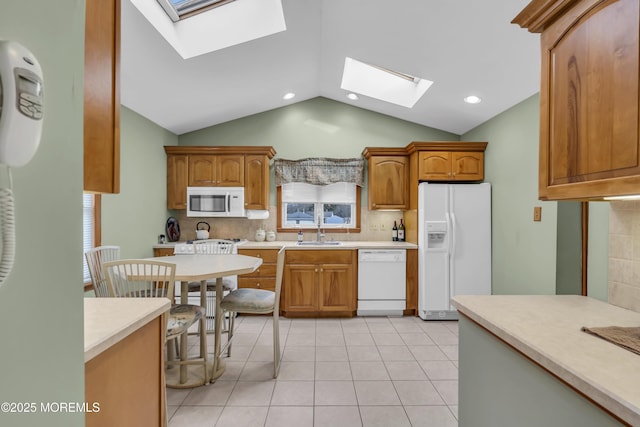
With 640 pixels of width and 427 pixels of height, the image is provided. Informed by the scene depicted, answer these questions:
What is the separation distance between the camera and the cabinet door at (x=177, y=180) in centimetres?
414

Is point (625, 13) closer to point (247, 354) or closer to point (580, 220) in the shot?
point (580, 220)

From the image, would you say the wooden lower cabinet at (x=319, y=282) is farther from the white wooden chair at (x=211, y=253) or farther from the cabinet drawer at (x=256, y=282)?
the white wooden chair at (x=211, y=253)

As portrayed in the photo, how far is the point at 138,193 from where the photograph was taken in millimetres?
3539

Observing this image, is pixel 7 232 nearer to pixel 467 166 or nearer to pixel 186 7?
pixel 186 7

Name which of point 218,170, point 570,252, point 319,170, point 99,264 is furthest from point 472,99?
point 99,264

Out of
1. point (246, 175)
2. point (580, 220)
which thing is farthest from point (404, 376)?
point (246, 175)

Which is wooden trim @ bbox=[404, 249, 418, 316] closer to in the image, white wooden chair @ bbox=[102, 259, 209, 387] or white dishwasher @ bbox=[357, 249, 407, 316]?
white dishwasher @ bbox=[357, 249, 407, 316]

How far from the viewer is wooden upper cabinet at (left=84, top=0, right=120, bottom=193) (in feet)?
3.03

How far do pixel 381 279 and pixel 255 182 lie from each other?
2.01 metres

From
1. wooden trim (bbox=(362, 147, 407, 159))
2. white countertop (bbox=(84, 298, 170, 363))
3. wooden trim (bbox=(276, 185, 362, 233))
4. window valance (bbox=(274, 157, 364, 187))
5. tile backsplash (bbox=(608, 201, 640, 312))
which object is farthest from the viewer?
wooden trim (bbox=(276, 185, 362, 233))

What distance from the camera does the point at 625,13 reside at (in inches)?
37.6

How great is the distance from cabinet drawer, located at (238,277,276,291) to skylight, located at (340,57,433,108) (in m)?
2.59

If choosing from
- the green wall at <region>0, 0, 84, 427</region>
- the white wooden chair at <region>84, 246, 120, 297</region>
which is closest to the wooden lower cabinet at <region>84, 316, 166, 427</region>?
the green wall at <region>0, 0, 84, 427</region>

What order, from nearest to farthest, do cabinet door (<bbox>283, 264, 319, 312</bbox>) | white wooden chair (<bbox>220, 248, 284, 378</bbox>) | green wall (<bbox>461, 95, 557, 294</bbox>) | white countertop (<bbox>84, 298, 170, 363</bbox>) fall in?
white countertop (<bbox>84, 298, 170, 363</bbox>) → white wooden chair (<bbox>220, 248, 284, 378</bbox>) → green wall (<bbox>461, 95, 557, 294</bbox>) → cabinet door (<bbox>283, 264, 319, 312</bbox>)
